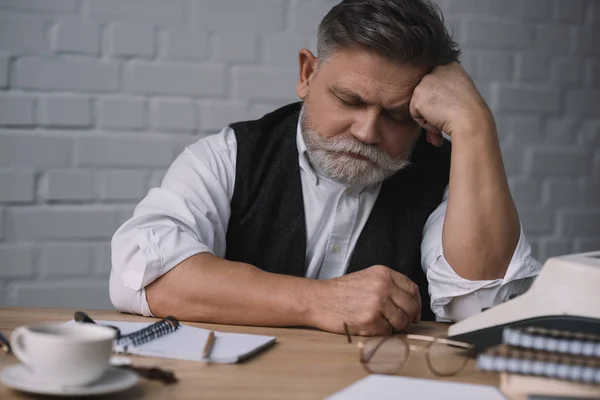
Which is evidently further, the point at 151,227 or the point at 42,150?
the point at 42,150

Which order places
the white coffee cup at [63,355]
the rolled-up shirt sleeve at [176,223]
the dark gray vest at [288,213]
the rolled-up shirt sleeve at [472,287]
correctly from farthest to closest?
the dark gray vest at [288,213] < the rolled-up shirt sleeve at [472,287] < the rolled-up shirt sleeve at [176,223] < the white coffee cup at [63,355]

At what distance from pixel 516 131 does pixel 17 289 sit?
5.77ft

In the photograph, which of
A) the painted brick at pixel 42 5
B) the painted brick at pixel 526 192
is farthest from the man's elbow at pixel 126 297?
the painted brick at pixel 526 192

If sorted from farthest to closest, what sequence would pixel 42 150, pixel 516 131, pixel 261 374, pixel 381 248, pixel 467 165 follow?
pixel 516 131 → pixel 42 150 → pixel 381 248 → pixel 467 165 → pixel 261 374

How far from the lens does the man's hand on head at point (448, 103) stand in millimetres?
1744

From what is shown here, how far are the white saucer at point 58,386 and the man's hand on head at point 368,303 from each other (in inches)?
20.6

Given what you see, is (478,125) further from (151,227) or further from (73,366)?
(73,366)

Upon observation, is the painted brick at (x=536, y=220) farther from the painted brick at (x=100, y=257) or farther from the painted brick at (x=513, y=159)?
the painted brick at (x=100, y=257)

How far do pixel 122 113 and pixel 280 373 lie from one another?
1621mm

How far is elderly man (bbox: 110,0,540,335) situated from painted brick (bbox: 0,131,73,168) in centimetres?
75

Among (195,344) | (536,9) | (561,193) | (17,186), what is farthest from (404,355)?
(536,9)

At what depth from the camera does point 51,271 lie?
8.21 feet

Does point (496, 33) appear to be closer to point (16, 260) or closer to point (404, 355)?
point (16, 260)

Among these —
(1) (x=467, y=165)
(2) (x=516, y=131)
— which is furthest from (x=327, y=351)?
(2) (x=516, y=131)
